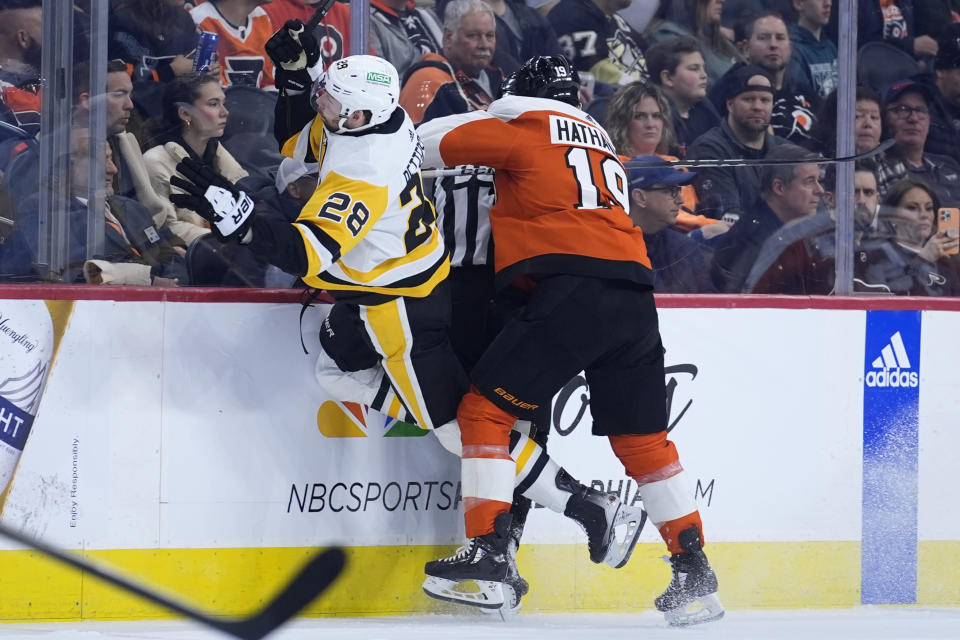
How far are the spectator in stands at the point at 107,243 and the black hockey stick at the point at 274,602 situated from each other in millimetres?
1240

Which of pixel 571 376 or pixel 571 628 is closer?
pixel 571 376

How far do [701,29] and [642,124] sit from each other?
346mm

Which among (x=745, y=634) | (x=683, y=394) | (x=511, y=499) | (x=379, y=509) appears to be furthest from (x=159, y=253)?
(x=745, y=634)

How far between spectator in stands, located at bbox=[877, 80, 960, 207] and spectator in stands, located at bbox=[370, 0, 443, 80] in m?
1.46

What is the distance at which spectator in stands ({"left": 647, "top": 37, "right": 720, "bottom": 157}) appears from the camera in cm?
332

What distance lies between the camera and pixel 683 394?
121 inches

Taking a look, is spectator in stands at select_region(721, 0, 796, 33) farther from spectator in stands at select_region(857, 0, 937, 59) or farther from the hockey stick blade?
the hockey stick blade

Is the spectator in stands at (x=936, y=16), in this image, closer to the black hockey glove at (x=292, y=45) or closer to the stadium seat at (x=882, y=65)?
the stadium seat at (x=882, y=65)

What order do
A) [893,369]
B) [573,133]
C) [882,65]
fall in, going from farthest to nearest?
[882,65], [893,369], [573,133]

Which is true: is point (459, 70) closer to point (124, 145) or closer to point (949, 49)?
point (124, 145)

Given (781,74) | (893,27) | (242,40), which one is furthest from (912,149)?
(242,40)

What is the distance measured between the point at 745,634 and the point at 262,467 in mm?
1308

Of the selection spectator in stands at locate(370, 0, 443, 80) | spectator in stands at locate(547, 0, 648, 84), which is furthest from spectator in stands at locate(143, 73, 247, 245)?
spectator in stands at locate(547, 0, 648, 84)

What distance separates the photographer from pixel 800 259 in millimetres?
3352
